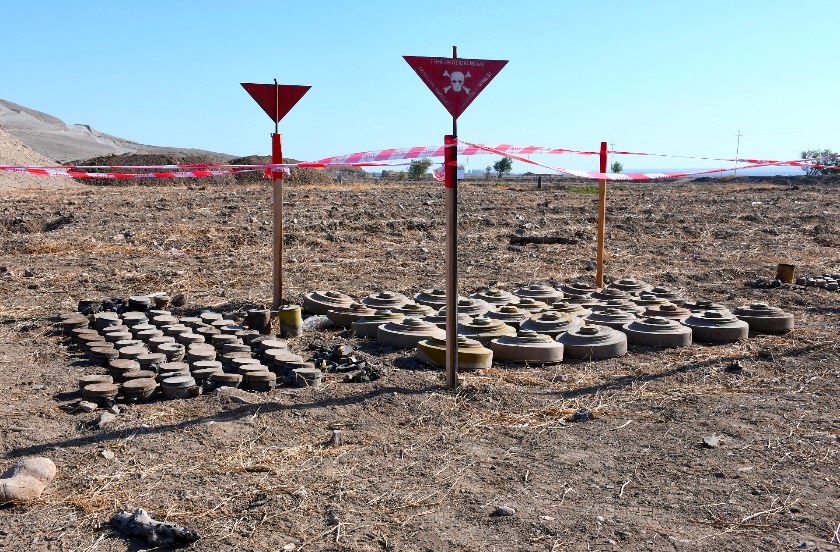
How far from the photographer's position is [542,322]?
308 inches

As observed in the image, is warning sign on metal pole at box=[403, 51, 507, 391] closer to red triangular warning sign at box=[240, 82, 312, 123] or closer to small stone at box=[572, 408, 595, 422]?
small stone at box=[572, 408, 595, 422]

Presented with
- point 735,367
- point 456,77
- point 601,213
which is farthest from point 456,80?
point 601,213

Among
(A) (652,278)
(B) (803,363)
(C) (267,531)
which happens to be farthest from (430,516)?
(A) (652,278)

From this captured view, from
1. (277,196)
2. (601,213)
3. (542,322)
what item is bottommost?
(542,322)

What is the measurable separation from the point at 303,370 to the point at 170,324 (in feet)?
7.84

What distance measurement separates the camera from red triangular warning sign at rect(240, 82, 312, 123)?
8.46 meters

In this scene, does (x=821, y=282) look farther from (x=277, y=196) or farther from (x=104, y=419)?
(x=104, y=419)

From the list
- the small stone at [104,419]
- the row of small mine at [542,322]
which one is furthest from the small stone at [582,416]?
the small stone at [104,419]

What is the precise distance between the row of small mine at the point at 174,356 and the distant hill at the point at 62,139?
54.2 m

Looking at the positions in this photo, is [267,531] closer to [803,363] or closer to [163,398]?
[163,398]

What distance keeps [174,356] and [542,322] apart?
11.5 feet

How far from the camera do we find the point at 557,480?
14.4 feet

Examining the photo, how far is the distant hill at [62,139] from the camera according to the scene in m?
72.9

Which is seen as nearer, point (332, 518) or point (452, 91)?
point (332, 518)
